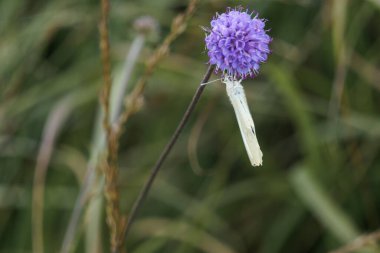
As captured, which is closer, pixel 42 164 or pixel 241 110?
pixel 241 110

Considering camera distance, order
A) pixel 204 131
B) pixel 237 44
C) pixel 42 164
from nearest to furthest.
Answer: pixel 237 44
pixel 42 164
pixel 204 131

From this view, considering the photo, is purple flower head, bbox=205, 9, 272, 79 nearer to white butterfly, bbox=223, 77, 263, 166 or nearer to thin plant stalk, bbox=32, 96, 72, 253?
white butterfly, bbox=223, 77, 263, 166

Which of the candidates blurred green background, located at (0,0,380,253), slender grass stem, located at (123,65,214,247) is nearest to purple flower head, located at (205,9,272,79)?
slender grass stem, located at (123,65,214,247)

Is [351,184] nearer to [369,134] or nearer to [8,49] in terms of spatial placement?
[369,134]

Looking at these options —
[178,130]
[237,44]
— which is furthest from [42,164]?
[237,44]

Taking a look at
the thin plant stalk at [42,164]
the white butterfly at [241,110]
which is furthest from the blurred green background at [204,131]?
the white butterfly at [241,110]

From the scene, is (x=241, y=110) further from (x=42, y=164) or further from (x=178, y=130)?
(x=42, y=164)

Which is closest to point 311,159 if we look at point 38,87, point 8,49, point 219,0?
point 219,0

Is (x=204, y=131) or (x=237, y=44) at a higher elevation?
(x=237, y=44)
